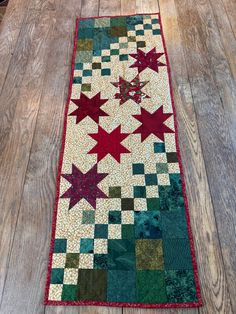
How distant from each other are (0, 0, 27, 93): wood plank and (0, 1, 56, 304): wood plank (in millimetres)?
84

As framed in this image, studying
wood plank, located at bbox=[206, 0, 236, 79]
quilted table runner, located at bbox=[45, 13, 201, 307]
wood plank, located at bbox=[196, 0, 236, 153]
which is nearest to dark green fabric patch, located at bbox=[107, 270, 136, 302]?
quilted table runner, located at bbox=[45, 13, 201, 307]

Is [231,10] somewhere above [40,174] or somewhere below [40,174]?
above

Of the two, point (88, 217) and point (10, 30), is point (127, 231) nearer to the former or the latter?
point (88, 217)

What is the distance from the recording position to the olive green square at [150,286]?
1195 mm

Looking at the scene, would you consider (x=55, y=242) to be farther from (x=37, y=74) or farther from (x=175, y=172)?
(x=37, y=74)

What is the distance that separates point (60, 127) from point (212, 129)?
0.74 m

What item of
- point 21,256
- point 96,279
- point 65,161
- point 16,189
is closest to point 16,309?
point 21,256

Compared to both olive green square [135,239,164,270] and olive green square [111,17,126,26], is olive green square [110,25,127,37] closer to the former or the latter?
olive green square [111,17,126,26]

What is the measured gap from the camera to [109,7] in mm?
2176

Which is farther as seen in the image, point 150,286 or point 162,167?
point 162,167

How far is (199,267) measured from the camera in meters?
1.25

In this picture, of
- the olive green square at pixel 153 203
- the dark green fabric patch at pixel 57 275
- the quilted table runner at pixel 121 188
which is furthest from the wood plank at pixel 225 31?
the dark green fabric patch at pixel 57 275

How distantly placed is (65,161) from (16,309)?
640 mm

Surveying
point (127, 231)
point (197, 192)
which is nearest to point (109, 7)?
point (197, 192)
